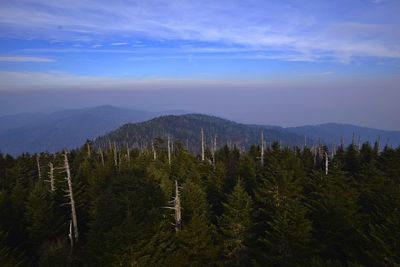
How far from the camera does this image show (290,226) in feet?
85.8

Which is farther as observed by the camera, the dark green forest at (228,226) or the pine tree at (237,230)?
the pine tree at (237,230)

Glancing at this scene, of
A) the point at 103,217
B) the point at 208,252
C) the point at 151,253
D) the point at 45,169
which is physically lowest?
the point at 45,169

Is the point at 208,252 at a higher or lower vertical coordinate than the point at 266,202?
lower

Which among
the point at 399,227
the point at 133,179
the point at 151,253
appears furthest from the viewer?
the point at 133,179

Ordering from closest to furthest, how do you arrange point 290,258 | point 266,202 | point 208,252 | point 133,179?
point 290,258, point 208,252, point 266,202, point 133,179

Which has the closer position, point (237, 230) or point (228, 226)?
point (237, 230)

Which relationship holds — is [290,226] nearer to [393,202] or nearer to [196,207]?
[393,202]

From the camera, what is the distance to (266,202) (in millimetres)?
31328

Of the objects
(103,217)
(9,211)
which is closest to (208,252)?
(103,217)

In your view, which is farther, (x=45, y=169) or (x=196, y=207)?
(x=45, y=169)

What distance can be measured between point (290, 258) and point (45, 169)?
5786cm

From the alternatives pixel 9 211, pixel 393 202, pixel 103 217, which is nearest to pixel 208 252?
pixel 103 217

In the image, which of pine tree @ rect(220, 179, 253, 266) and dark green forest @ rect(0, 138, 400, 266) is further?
pine tree @ rect(220, 179, 253, 266)

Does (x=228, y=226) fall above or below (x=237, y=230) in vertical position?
above
